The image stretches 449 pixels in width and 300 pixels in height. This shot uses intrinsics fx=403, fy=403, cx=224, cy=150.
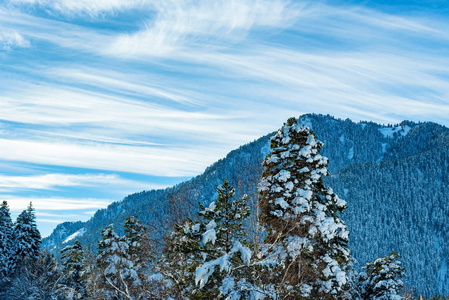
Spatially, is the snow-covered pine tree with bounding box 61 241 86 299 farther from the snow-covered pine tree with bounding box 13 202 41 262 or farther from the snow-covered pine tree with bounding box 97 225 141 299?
A: the snow-covered pine tree with bounding box 97 225 141 299

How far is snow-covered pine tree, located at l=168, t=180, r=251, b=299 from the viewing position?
10289mm

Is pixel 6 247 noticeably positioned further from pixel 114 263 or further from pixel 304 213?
pixel 304 213

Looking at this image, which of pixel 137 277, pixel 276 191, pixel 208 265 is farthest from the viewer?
pixel 137 277

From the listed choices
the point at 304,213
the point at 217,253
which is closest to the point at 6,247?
the point at 304,213

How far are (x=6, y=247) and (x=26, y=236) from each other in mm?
2679

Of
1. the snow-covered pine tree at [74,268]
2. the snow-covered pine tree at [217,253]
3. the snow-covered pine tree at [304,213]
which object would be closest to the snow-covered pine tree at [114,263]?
the snow-covered pine tree at [217,253]

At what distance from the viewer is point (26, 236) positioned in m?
50.9

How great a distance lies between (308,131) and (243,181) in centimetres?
522

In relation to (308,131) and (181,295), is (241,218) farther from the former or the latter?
(308,131)

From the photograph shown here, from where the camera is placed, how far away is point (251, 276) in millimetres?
11883

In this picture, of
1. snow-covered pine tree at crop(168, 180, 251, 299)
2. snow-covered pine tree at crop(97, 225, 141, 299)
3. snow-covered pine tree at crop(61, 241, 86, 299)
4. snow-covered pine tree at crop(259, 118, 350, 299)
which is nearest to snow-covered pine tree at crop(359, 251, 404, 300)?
snow-covered pine tree at crop(259, 118, 350, 299)

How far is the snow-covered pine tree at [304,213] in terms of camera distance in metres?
16.8

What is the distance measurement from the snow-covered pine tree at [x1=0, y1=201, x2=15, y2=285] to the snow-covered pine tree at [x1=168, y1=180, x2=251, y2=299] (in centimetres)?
3971

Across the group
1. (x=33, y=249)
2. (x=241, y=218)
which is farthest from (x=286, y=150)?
(x=33, y=249)
